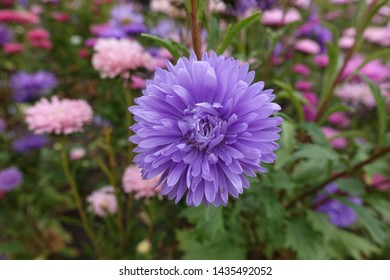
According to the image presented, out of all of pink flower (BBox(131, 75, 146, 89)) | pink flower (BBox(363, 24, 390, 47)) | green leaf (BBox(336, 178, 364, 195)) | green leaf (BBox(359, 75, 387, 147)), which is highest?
pink flower (BBox(363, 24, 390, 47))

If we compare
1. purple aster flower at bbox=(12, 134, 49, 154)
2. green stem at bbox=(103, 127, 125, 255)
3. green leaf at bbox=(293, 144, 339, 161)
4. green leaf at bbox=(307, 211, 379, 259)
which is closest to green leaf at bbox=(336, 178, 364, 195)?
green leaf at bbox=(307, 211, 379, 259)

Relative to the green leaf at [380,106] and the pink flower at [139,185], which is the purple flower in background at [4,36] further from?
the green leaf at [380,106]

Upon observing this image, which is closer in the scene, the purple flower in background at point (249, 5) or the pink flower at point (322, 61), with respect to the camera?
the purple flower in background at point (249, 5)

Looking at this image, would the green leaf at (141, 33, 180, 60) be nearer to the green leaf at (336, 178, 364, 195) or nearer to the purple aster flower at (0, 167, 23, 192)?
the green leaf at (336, 178, 364, 195)

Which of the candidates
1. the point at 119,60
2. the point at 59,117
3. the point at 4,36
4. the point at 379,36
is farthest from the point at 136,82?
the point at 379,36

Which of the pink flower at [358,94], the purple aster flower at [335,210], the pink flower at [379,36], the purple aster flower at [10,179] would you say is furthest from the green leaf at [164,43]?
the pink flower at [379,36]

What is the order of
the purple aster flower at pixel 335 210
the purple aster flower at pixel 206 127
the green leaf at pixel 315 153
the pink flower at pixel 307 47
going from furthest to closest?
the pink flower at pixel 307 47 < the purple aster flower at pixel 335 210 < the green leaf at pixel 315 153 < the purple aster flower at pixel 206 127

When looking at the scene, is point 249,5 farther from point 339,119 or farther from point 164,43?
point 339,119
